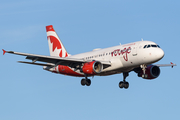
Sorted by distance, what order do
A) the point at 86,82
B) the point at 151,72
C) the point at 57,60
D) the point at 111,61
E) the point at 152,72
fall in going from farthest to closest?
the point at 152,72
the point at 151,72
the point at 86,82
the point at 57,60
the point at 111,61

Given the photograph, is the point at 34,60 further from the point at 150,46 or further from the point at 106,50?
the point at 150,46

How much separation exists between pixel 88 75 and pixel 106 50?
4.67m

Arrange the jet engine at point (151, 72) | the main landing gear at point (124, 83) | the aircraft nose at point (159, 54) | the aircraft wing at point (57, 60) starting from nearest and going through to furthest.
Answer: the aircraft nose at point (159, 54)
the aircraft wing at point (57, 60)
the jet engine at point (151, 72)
the main landing gear at point (124, 83)

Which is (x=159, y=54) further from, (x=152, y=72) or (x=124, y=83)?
(x=124, y=83)

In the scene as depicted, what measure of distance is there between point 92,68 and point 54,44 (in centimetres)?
1646

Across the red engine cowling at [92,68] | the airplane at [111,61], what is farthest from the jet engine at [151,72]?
the red engine cowling at [92,68]

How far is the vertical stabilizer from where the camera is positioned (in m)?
71.5

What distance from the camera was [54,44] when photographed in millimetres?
72938

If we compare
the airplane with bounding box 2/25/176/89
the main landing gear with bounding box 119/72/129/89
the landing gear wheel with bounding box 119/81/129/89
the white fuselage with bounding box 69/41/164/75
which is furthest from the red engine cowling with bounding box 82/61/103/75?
the landing gear wheel with bounding box 119/81/129/89

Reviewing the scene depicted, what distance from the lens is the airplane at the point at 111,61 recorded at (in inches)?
2240

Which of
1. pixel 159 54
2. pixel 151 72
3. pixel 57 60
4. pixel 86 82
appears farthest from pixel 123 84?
pixel 57 60

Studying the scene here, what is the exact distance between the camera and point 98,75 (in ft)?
207

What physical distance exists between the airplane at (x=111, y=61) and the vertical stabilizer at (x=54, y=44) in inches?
191

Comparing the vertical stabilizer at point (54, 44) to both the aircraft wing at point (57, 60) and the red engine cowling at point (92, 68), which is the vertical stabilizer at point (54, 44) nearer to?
the aircraft wing at point (57, 60)
